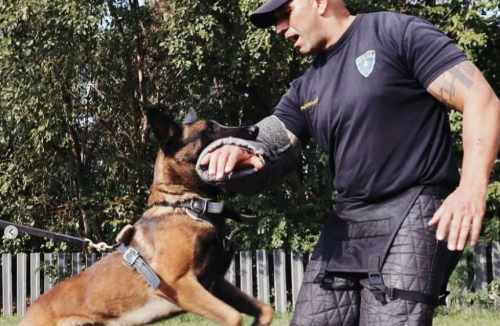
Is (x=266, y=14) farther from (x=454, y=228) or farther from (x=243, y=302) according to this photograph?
(x=243, y=302)

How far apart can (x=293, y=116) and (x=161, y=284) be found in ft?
5.03

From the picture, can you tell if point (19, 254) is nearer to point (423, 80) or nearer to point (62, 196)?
point (62, 196)

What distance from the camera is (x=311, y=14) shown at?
2.76 meters

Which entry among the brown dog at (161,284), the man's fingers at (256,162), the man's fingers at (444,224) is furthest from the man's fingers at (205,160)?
the brown dog at (161,284)

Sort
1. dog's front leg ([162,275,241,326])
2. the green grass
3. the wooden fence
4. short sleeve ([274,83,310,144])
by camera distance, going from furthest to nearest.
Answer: the wooden fence → the green grass → dog's front leg ([162,275,241,326]) → short sleeve ([274,83,310,144])

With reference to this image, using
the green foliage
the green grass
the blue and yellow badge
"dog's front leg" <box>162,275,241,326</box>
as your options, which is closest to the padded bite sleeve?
the blue and yellow badge

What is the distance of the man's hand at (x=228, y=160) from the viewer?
102 inches

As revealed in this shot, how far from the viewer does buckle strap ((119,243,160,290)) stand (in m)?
4.05

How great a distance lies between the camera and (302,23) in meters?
2.79

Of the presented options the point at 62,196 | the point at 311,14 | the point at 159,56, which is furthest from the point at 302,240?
the point at 311,14

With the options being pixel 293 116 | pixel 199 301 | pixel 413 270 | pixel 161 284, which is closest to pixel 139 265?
pixel 161 284

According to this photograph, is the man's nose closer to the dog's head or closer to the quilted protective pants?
the quilted protective pants

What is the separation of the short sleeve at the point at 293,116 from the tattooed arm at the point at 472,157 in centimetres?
86

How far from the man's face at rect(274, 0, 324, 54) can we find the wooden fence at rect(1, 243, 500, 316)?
5826 mm
